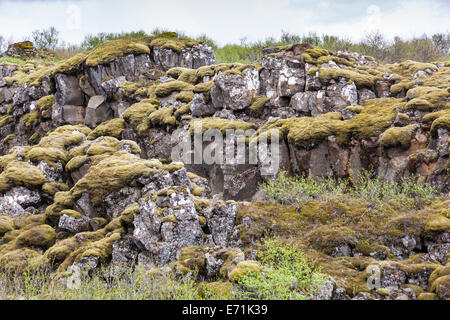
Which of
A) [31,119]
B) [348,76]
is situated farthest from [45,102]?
[348,76]

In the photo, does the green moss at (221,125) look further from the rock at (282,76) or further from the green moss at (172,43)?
the green moss at (172,43)

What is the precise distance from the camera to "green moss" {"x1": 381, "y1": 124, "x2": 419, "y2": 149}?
19.0 meters

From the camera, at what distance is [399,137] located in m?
19.1

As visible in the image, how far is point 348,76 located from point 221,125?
8893mm

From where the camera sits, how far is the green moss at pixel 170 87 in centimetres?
3068

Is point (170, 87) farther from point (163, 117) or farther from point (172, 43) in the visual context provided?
point (172, 43)

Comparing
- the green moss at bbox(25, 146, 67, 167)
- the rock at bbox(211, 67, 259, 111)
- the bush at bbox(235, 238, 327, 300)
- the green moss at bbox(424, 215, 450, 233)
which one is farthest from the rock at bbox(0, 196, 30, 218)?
the green moss at bbox(424, 215, 450, 233)

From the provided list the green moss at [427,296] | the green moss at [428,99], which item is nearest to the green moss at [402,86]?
the green moss at [428,99]

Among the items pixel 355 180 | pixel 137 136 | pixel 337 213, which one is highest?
pixel 137 136

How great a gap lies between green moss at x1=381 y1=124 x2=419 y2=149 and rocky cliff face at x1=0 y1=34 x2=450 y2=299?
0.18 ft

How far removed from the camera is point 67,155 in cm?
2325

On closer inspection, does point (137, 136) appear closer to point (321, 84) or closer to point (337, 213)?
point (321, 84)
